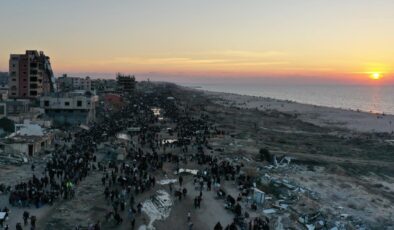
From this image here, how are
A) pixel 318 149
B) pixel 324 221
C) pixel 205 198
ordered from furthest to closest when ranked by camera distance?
pixel 318 149, pixel 205 198, pixel 324 221

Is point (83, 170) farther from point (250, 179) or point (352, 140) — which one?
point (352, 140)

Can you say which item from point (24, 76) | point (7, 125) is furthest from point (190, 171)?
point (24, 76)

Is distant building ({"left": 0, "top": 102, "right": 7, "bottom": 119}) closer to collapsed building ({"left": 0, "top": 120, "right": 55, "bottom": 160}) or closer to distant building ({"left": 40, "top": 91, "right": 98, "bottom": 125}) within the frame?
collapsed building ({"left": 0, "top": 120, "right": 55, "bottom": 160})

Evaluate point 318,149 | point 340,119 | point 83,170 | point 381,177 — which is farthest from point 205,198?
point 340,119

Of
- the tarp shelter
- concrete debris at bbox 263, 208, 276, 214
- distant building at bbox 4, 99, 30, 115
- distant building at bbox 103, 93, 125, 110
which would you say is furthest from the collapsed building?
distant building at bbox 103, 93, 125, 110

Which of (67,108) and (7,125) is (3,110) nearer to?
(7,125)

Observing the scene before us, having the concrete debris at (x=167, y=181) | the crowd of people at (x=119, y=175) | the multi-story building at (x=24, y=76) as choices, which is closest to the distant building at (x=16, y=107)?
the crowd of people at (x=119, y=175)
